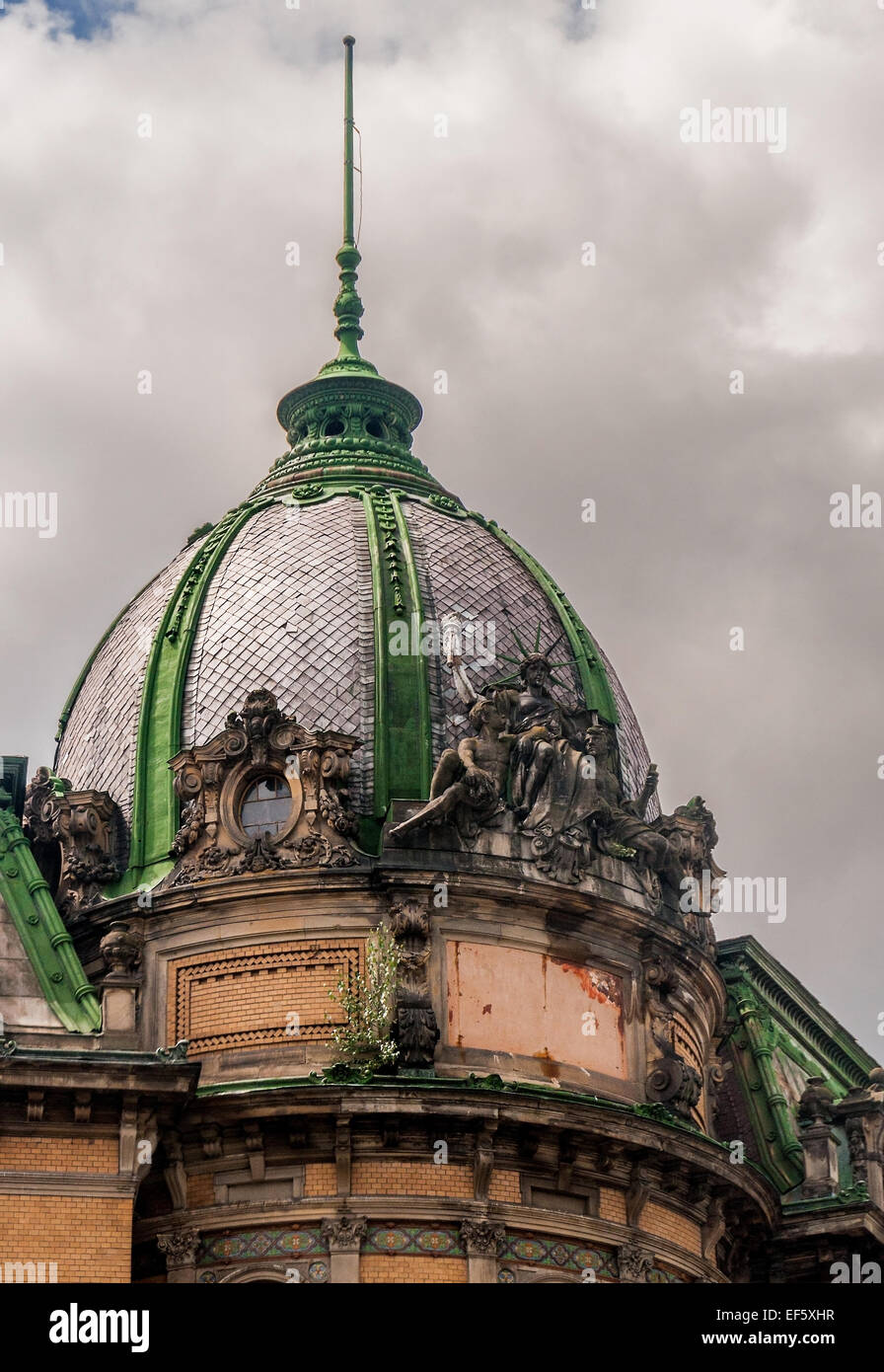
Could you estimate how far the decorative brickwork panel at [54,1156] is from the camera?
3697cm

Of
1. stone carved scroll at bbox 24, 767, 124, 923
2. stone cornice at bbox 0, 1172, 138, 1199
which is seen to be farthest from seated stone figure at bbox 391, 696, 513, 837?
stone cornice at bbox 0, 1172, 138, 1199

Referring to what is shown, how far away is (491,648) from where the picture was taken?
1822 inches

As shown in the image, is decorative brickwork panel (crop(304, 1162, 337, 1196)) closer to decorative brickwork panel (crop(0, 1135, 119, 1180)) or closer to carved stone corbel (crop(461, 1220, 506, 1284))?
carved stone corbel (crop(461, 1220, 506, 1284))

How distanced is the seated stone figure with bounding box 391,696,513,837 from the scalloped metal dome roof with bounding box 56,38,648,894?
1.19 metres

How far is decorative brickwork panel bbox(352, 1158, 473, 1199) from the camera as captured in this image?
3941 centimetres

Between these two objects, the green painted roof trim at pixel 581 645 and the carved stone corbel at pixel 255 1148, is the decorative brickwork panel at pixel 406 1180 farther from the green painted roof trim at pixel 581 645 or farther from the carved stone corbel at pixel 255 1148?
the green painted roof trim at pixel 581 645

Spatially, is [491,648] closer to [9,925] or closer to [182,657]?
[182,657]

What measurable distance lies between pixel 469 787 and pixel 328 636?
4.61 m

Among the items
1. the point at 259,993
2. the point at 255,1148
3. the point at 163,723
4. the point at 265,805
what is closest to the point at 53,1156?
the point at 255,1148

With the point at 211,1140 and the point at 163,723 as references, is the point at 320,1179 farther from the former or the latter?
the point at 163,723

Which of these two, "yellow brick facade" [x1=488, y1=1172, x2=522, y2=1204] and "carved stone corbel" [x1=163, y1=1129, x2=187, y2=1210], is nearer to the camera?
"carved stone corbel" [x1=163, y1=1129, x2=187, y2=1210]

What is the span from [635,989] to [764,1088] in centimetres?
608

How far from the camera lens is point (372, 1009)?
40.8 meters
